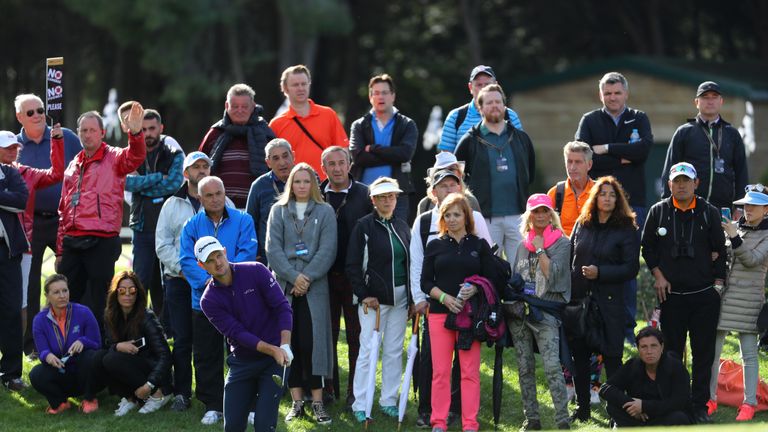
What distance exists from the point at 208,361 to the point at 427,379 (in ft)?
5.99

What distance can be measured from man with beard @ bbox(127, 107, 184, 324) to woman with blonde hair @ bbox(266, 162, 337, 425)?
5.53 ft

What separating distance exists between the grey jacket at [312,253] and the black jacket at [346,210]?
10.4 inches

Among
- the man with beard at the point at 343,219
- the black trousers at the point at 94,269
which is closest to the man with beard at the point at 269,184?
the man with beard at the point at 343,219

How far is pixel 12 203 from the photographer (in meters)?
10.3

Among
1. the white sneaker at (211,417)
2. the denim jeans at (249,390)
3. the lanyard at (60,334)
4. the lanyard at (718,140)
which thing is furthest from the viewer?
the lanyard at (718,140)

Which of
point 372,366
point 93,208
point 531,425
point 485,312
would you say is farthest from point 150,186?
point 531,425

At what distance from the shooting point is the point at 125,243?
1731 centimetres

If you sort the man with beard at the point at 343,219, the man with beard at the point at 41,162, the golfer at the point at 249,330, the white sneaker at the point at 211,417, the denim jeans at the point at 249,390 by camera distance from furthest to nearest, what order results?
the man with beard at the point at 41,162
the man with beard at the point at 343,219
the white sneaker at the point at 211,417
the denim jeans at the point at 249,390
the golfer at the point at 249,330

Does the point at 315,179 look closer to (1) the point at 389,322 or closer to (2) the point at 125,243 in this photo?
(1) the point at 389,322

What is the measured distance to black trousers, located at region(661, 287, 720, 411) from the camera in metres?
9.59

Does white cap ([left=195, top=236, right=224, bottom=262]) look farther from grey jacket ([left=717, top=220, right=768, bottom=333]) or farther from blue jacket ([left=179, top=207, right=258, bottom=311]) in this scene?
grey jacket ([left=717, top=220, right=768, bottom=333])

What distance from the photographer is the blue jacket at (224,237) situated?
9.52 metres

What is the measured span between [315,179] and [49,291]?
244 cm

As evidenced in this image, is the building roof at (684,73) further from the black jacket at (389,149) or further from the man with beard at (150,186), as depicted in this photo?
the man with beard at (150,186)
